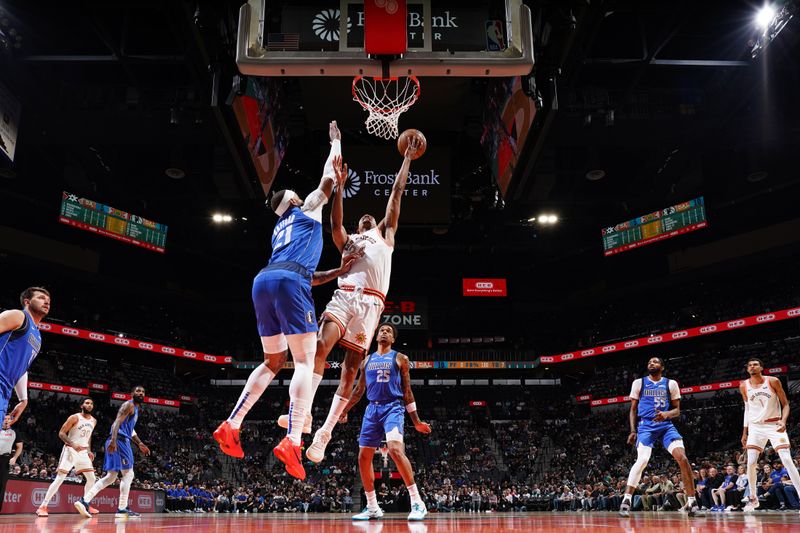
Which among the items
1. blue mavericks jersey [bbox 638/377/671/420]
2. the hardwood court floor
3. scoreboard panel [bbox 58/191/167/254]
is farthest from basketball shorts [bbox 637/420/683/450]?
scoreboard panel [bbox 58/191/167/254]

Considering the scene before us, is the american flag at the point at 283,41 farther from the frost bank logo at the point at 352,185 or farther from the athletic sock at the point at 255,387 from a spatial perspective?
the frost bank logo at the point at 352,185

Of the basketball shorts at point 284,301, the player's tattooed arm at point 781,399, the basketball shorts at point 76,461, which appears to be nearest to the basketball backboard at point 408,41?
the basketball shorts at point 284,301

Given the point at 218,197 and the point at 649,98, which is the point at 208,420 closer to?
the point at 218,197

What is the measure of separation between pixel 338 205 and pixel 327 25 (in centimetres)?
321

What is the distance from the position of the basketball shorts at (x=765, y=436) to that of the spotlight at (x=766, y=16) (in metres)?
7.41

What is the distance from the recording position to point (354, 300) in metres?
5.81

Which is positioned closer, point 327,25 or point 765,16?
point 327,25

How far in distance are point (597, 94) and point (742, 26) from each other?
3076mm

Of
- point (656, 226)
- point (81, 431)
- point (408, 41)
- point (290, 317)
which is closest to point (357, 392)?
point (290, 317)

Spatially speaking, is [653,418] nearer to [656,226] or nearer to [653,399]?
[653,399]

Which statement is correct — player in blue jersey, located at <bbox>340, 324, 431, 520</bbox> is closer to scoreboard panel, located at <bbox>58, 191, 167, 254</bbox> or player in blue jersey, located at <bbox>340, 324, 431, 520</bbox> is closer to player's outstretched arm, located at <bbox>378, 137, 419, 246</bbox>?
player's outstretched arm, located at <bbox>378, 137, 419, 246</bbox>

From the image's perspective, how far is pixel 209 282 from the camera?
35.1m

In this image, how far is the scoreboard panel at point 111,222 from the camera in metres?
20.4

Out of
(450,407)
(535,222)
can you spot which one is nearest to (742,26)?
(535,222)
